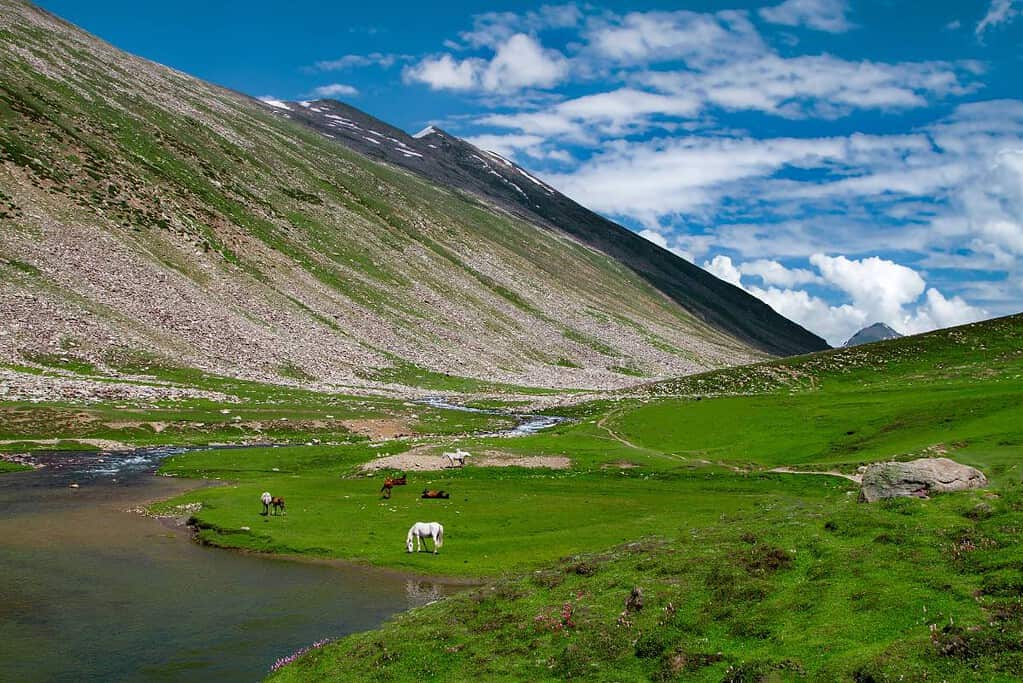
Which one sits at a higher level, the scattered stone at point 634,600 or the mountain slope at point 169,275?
the mountain slope at point 169,275

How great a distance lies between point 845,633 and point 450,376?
140m

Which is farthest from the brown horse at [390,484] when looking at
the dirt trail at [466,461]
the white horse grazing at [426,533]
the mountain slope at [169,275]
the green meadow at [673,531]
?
the mountain slope at [169,275]

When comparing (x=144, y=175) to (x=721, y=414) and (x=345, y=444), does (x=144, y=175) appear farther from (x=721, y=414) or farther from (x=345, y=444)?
(x=721, y=414)

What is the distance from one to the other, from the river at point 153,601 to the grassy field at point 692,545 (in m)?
2.66

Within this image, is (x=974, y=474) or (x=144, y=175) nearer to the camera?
(x=974, y=474)

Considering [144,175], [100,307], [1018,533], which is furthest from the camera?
[144,175]

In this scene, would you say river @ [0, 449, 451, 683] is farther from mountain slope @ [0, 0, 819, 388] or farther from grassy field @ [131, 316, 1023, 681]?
mountain slope @ [0, 0, 819, 388]

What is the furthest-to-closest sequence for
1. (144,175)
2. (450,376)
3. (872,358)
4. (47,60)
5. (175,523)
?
1. (47,60)
2. (144,175)
3. (450,376)
4. (872,358)
5. (175,523)

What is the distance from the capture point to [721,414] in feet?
275

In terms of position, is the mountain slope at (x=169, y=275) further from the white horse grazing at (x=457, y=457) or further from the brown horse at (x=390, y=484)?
the brown horse at (x=390, y=484)

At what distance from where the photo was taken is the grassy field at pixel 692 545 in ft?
57.1

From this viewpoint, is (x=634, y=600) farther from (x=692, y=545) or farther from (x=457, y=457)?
(x=457, y=457)

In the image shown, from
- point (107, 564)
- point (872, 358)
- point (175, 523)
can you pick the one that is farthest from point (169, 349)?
point (872, 358)

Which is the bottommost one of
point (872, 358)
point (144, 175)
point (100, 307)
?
point (872, 358)
